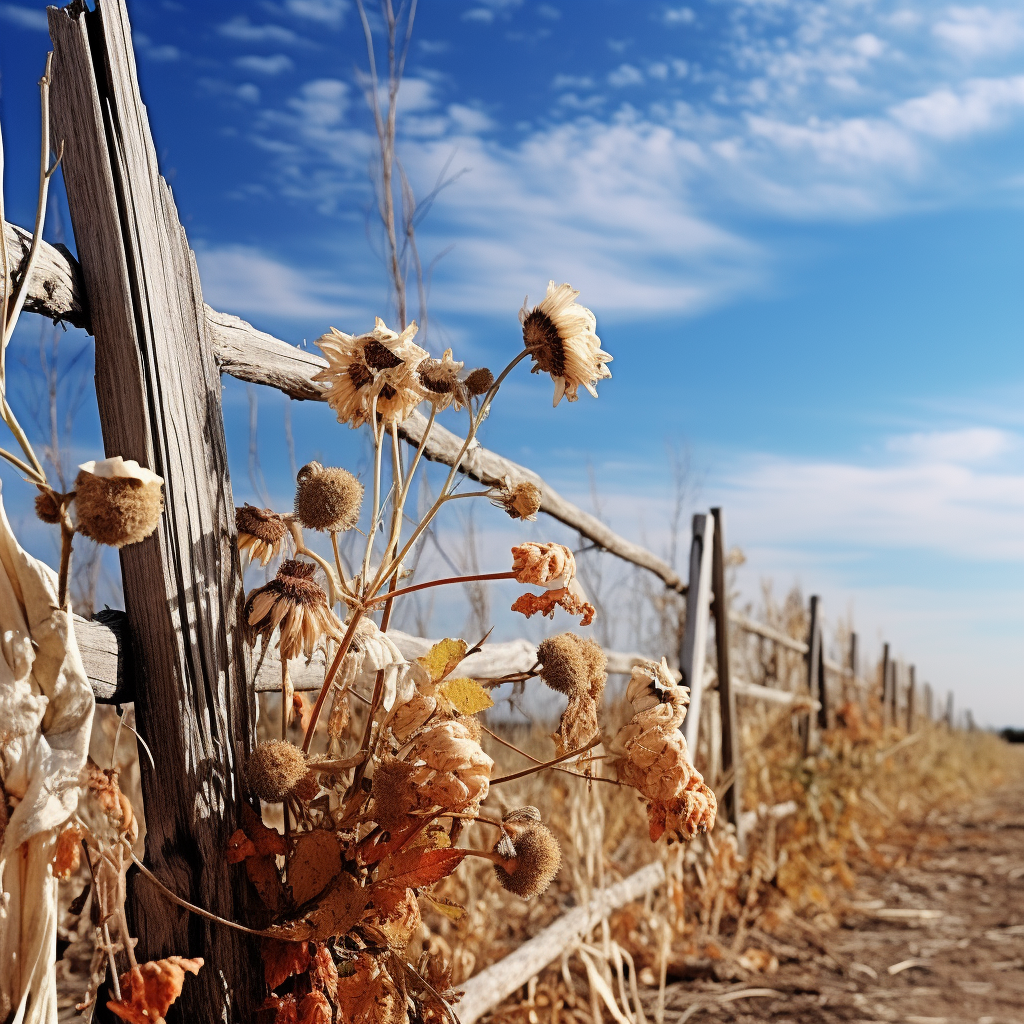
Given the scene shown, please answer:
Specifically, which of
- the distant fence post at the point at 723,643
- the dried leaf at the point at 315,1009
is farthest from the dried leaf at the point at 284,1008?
the distant fence post at the point at 723,643

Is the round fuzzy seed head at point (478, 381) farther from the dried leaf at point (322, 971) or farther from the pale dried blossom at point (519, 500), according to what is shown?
the dried leaf at point (322, 971)

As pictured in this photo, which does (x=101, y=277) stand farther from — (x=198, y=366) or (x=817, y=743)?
(x=817, y=743)

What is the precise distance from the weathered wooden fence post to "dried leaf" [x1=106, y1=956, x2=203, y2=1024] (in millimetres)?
132

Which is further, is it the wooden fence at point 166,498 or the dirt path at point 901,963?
the dirt path at point 901,963

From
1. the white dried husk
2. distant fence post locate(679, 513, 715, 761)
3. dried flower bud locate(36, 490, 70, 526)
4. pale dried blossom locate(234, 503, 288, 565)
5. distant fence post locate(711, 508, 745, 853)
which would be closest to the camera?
dried flower bud locate(36, 490, 70, 526)

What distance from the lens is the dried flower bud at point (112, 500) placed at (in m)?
0.77

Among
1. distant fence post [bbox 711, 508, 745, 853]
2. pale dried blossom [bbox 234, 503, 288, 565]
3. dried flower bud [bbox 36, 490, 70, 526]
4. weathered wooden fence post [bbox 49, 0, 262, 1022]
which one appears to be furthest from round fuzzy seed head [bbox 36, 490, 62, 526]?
distant fence post [bbox 711, 508, 745, 853]

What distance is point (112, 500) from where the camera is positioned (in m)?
0.77

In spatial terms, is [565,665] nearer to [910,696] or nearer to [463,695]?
[463,695]

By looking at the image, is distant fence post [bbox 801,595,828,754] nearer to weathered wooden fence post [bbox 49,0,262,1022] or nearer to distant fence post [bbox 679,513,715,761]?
distant fence post [bbox 679,513,715,761]

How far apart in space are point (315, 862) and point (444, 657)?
0.27m

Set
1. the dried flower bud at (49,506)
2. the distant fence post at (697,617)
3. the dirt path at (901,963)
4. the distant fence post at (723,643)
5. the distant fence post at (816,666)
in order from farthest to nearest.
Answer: the distant fence post at (816,666) → the distant fence post at (723,643) → the distant fence post at (697,617) → the dirt path at (901,963) → the dried flower bud at (49,506)

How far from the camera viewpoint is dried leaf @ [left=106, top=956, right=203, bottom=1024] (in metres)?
0.96

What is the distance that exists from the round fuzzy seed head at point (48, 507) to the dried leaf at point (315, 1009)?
2.06 ft
